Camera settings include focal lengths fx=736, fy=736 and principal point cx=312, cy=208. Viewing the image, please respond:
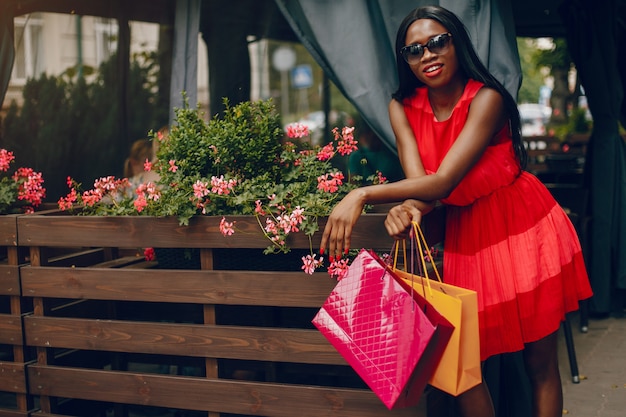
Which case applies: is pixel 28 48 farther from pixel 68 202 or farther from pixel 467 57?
pixel 467 57

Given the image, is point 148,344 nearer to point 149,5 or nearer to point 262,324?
point 262,324

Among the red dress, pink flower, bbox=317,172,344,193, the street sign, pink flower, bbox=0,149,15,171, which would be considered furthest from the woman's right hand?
the street sign

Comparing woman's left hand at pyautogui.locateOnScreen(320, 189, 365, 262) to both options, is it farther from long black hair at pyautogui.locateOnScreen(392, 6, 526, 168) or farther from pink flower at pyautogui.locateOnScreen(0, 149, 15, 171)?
pink flower at pyautogui.locateOnScreen(0, 149, 15, 171)

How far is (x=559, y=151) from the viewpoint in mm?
11859

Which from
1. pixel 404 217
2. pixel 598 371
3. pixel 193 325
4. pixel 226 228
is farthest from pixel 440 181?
pixel 598 371

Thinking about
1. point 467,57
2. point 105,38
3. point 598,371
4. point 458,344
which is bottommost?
point 598,371

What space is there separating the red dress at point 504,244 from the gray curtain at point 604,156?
3280 mm

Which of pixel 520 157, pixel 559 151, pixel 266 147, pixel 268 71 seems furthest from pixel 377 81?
pixel 559 151

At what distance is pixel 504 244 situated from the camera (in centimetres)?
269

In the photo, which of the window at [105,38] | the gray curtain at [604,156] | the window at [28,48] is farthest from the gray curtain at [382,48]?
the window at [105,38]

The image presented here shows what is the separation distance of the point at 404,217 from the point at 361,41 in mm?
1572

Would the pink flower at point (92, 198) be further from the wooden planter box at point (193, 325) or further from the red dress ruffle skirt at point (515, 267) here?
the red dress ruffle skirt at point (515, 267)

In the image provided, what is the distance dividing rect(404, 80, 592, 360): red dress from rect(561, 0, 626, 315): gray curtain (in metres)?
3.28

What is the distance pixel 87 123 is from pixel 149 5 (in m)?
1.20
